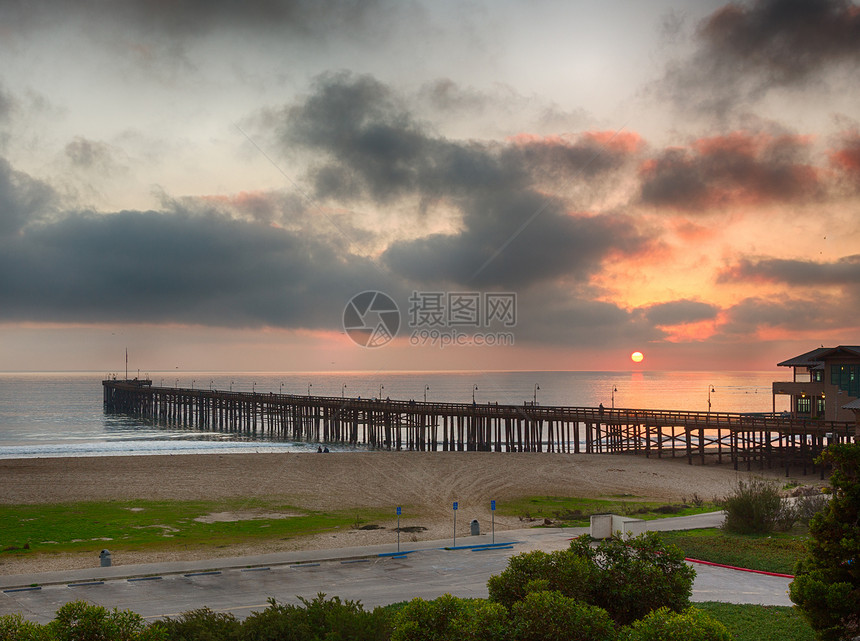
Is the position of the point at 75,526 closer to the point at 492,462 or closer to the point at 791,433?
the point at 492,462

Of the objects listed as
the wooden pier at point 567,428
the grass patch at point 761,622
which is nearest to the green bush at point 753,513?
the grass patch at point 761,622

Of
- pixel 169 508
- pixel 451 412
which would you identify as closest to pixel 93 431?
pixel 451 412

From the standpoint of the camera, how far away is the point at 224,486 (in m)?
39.9

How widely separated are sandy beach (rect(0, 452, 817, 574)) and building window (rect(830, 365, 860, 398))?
8.76 m

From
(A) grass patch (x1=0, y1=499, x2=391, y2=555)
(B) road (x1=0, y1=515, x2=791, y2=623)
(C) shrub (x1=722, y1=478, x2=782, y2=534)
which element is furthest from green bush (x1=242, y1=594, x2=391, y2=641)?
(C) shrub (x1=722, y1=478, x2=782, y2=534)

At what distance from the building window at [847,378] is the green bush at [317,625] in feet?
158

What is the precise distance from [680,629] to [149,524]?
26327 mm

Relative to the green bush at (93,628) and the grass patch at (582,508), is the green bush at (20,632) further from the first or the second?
the grass patch at (582,508)

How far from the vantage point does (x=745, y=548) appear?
22078mm

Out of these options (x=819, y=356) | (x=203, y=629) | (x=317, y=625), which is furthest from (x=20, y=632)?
(x=819, y=356)

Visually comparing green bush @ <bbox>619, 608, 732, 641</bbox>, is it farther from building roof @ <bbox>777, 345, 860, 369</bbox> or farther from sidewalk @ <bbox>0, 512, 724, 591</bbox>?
building roof @ <bbox>777, 345, 860, 369</bbox>

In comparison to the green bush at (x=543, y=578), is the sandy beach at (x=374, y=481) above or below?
below

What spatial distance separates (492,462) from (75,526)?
95.3ft

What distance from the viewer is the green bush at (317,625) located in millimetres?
9352
